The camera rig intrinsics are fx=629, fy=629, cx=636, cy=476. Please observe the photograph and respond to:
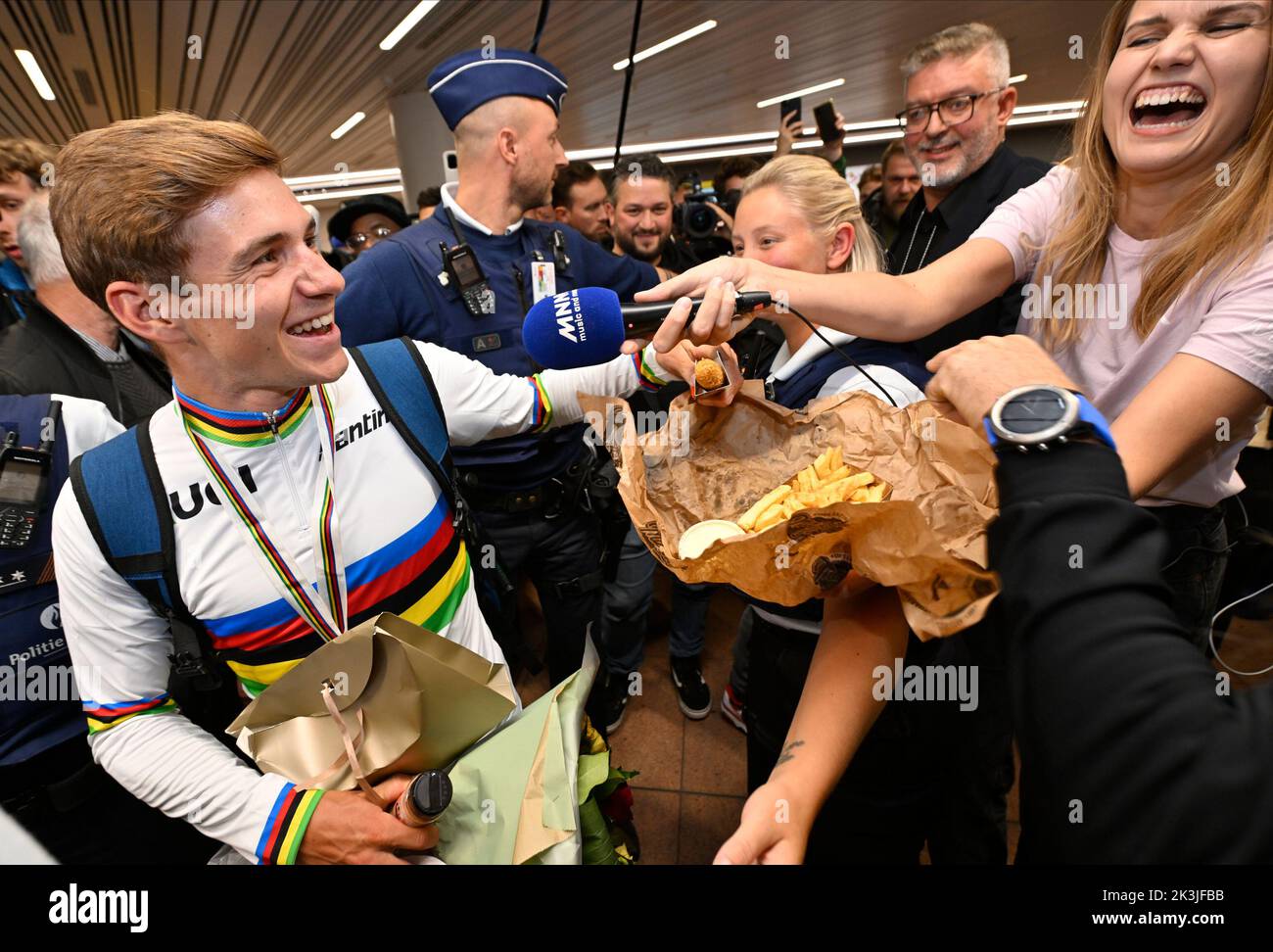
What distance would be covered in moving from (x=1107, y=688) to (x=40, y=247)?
2.38m

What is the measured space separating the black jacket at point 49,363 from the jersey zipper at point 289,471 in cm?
86

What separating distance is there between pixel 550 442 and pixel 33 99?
37.9 ft

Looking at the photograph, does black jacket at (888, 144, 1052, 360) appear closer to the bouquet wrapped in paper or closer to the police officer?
the police officer

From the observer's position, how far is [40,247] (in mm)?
1646

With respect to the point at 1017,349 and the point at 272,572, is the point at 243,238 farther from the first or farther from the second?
the point at 1017,349

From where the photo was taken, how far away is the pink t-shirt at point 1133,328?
84cm

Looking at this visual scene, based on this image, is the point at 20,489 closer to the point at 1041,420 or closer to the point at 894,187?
the point at 1041,420

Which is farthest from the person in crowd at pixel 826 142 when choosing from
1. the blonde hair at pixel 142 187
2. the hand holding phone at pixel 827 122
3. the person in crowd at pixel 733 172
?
the blonde hair at pixel 142 187

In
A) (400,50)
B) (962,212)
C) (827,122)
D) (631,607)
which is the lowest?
(631,607)

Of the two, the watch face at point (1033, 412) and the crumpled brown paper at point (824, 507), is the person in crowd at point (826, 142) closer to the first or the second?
the crumpled brown paper at point (824, 507)

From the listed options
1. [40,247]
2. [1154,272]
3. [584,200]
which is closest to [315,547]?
[40,247]

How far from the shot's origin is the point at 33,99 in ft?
28.6

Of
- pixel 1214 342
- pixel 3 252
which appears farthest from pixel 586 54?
pixel 1214 342

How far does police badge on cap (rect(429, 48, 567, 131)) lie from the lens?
7.37 ft
